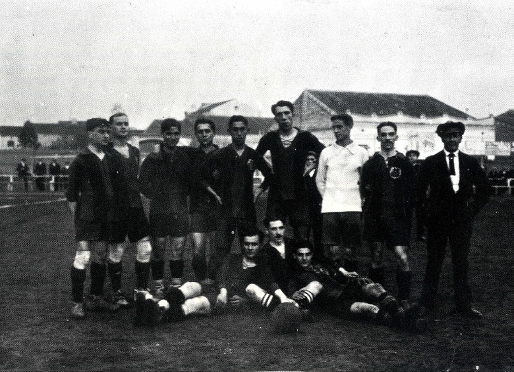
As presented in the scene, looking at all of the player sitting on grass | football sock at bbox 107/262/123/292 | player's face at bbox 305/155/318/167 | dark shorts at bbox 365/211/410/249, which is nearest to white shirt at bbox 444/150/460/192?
dark shorts at bbox 365/211/410/249

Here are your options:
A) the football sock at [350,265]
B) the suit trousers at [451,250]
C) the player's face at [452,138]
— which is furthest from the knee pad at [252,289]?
the player's face at [452,138]

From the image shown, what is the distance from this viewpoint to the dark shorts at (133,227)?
6574mm

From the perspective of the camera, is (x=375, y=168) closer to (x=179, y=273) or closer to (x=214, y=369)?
(x=179, y=273)

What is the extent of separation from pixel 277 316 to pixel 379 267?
2014 mm

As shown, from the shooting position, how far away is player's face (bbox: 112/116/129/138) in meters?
6.62

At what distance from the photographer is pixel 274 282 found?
6191 mm

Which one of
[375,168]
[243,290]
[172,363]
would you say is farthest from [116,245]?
[375,168]

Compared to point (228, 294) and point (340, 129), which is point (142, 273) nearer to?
point (228, 294)

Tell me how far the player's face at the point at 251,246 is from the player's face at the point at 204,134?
1.64 metres

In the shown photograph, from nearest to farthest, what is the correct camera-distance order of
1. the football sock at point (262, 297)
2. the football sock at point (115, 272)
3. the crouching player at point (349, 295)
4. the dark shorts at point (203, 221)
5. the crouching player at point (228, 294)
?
the crouching player at point (349, 295) < the crouching player at point (228, 294) < the football sock at point (262, 297) < the football sock at point (115, 272) < the dark shorts at point (203, 221)

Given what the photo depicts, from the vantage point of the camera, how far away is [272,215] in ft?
23.4

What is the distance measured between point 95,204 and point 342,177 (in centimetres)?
265

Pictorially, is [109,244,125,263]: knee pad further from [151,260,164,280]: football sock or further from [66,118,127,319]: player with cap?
[151,260,164,280]: football sock

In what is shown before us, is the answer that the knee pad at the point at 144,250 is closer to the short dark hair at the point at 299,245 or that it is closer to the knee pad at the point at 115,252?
the knee pad at the point at 115,252
